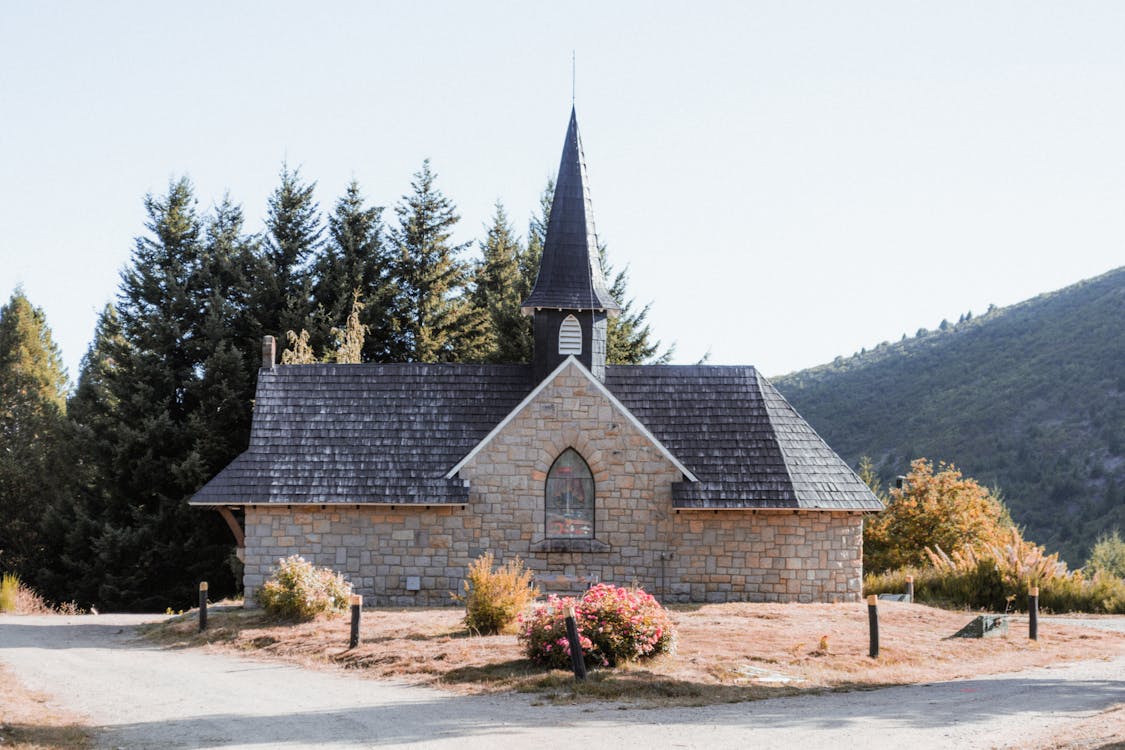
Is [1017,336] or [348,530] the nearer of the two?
[348,530]

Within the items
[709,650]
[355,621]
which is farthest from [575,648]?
[355,621]

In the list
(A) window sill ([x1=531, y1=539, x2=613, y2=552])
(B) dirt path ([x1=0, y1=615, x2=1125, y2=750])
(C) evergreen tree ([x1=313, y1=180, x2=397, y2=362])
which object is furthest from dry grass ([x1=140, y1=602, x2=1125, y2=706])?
(C) evergreen tree ([x1=313, y1=180, x2=397, y2=362])

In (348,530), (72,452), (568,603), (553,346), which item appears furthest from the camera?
(72,452)

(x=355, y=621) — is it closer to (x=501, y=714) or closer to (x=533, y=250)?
(x=501, y=714)

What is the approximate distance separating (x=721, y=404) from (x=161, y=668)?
1255cm

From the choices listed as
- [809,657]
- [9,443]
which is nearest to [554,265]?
[809,657]

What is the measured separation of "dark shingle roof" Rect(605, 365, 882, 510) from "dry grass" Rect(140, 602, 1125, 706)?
6.93ft

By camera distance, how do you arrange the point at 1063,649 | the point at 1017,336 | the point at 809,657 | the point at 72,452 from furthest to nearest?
1. the point at 1017,336
2. the point at 72,452
3. the point at 1063,649
4. the point at 809,657

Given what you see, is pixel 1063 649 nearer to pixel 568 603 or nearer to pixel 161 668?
pixel 568 603

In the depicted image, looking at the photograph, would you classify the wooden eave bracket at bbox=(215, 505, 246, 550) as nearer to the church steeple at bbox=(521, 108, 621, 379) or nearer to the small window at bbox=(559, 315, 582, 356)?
the church steeple at bbox=(521, 108, 621, 379)

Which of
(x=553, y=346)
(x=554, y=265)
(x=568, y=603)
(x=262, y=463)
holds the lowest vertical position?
(x=568, y=603)

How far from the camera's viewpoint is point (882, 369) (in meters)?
61.7

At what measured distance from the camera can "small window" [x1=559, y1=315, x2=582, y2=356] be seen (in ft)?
82.7

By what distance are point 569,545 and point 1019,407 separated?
107 ft
